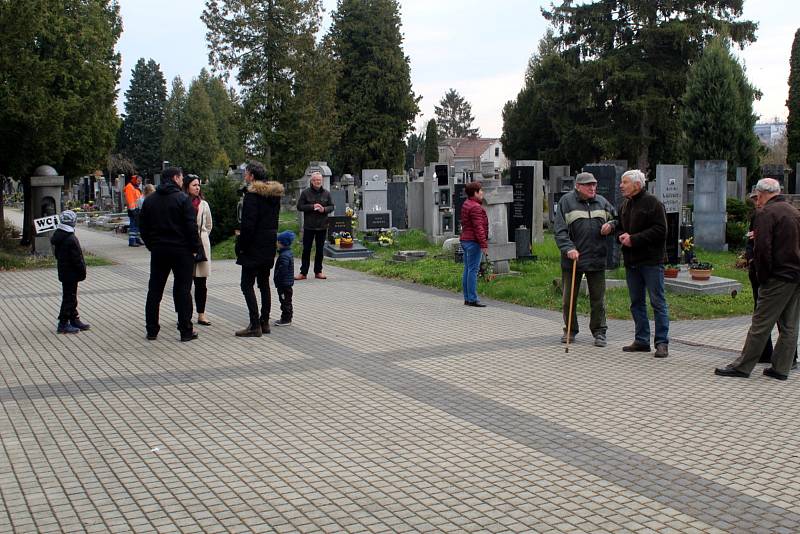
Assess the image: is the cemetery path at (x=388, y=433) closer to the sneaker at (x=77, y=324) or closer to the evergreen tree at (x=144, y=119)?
the sneaker at (x=77, y=324)

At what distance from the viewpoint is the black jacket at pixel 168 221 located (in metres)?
9.84

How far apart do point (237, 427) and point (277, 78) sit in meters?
33.4

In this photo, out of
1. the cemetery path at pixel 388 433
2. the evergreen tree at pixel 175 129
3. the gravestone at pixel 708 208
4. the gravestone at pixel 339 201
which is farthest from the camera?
the evergreen tree at pixel 175 129

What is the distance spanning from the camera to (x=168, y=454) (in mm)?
5875

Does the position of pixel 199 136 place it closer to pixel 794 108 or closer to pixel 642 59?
pixel 642 59

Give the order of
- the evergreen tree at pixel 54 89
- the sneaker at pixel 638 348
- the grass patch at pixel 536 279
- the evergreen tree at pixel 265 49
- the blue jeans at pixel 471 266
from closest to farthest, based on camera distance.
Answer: the sneaker at pixel 638 348 < the grass patch at pixel 536 279 < the blue jeans at pixel 471 266 < the evergreen tree at pixel 54 89 < the evergreen tree at pixel 265 49

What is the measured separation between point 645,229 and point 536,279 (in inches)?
213

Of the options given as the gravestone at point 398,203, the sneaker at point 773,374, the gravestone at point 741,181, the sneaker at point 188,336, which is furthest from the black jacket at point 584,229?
the gravestone at point 741,181

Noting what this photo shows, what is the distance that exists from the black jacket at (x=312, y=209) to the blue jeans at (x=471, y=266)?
384cm

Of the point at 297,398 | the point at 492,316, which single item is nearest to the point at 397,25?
the point at 492,316

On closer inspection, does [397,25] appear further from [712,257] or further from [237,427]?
[237,427]

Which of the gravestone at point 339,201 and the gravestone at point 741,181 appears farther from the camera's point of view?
the gravestone at point 741,181

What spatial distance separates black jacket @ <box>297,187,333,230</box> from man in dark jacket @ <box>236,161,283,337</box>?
5413mm

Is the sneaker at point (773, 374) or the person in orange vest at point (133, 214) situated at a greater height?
the person in orange vest at point (133, 214)
